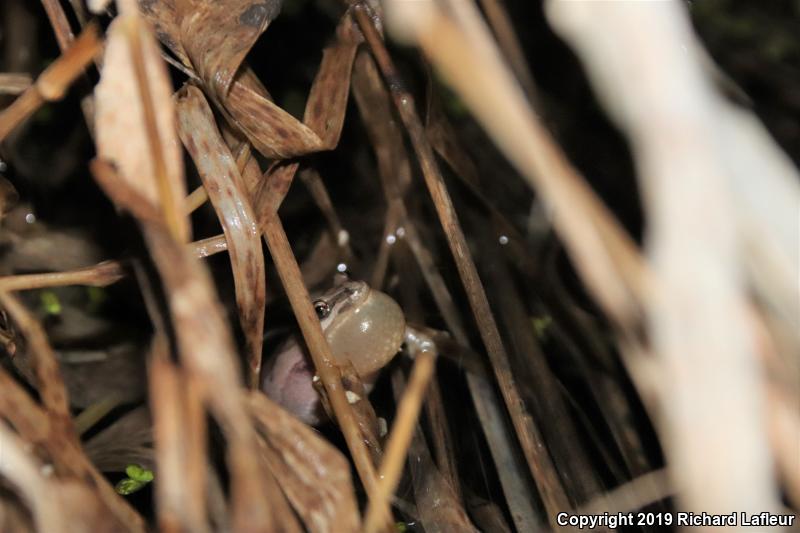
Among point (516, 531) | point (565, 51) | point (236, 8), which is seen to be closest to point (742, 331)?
point (516, 531)

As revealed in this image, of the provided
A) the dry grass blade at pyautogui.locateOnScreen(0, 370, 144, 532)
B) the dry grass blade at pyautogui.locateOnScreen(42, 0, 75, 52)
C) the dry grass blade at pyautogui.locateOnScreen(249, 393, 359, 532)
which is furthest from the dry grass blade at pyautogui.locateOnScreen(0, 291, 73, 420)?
the dry grass blade at pyautogui.locateOnScreen(42, 0, 75, 52)

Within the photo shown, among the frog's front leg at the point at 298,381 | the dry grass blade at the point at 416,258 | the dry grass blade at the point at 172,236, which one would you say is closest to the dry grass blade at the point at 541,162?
the dry grass blade at the point at 172,236

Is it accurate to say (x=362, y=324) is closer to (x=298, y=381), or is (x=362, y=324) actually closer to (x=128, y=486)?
(x=298, y=381)

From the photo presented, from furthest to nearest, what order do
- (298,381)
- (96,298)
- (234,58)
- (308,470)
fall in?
(96,298) → (298,381) → (234,58) → (308,470)

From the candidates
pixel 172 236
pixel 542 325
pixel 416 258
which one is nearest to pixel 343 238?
pixel 416 258

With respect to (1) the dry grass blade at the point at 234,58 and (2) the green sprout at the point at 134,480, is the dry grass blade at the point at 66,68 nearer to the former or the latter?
(1) the dry grass blade at the point at 234,58

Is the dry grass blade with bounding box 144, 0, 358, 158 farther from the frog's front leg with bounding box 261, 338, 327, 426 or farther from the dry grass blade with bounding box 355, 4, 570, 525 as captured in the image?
the frog's front leg with bounding box 261, 338, 327, 426
